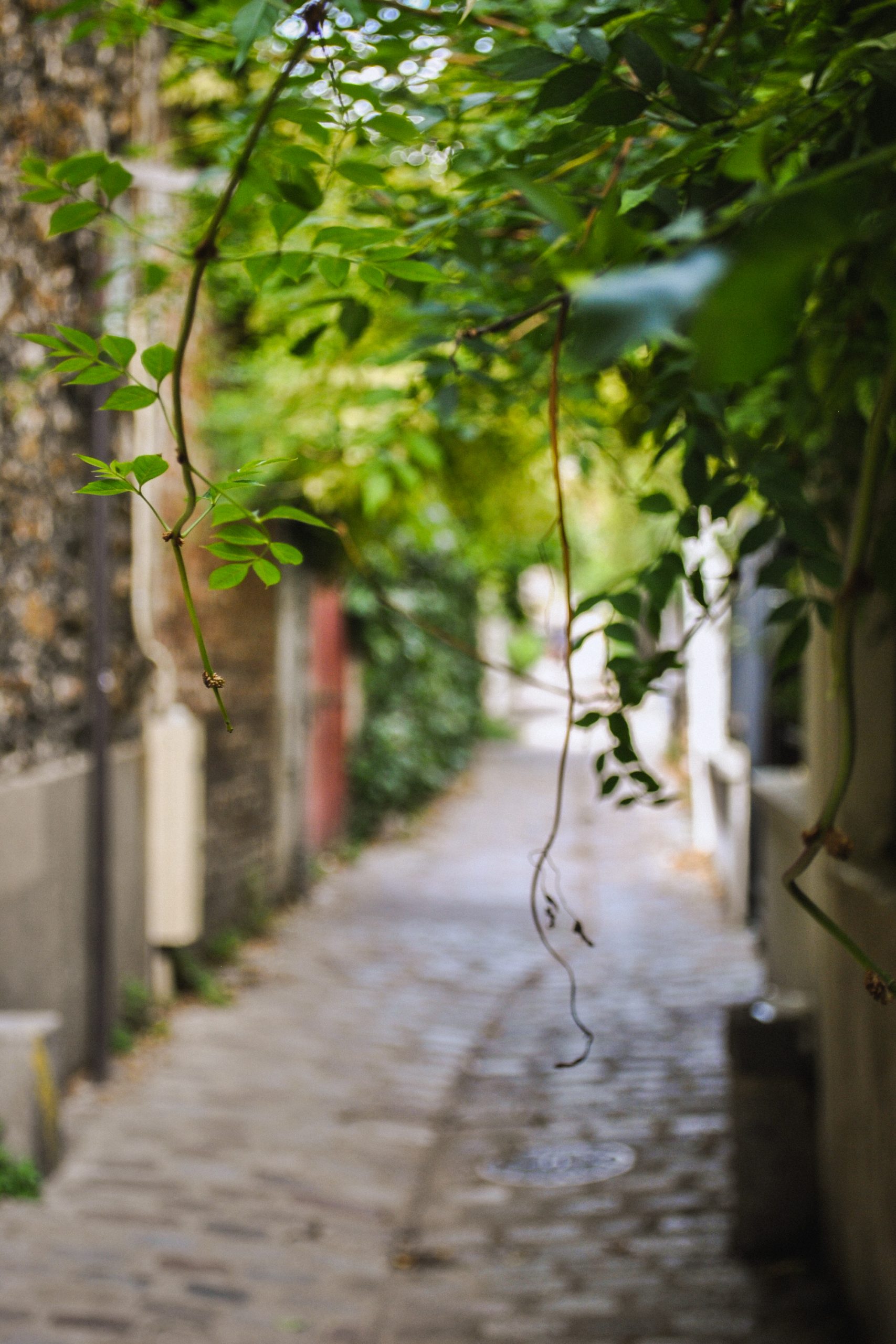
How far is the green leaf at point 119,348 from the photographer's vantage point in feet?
3.78

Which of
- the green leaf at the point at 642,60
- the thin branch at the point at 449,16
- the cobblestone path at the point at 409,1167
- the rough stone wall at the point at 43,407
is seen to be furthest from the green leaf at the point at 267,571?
the rough stone wall at the point at 43,407

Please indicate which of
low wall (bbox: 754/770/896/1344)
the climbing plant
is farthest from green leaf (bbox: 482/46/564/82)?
low wall (bbox: 754/770/896/1344)

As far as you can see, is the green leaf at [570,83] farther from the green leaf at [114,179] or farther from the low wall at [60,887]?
the low wall at [60,887]

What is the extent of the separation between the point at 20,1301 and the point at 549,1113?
217cm

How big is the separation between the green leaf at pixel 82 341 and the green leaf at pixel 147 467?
0.60 ft

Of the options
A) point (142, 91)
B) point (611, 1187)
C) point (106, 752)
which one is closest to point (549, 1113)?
point (611, 1187)

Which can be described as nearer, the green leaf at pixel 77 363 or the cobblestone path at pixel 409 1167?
the green leaf at pixel 77 363

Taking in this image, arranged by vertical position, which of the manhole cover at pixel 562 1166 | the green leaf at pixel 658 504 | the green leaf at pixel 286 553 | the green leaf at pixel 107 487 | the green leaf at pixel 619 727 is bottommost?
the manhole cover at pixel 562 1166

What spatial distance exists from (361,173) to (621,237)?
90 cm

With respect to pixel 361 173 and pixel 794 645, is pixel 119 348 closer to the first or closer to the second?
pixel 361 173

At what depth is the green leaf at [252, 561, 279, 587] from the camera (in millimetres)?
1181

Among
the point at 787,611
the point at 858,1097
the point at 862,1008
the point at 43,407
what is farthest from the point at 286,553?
the point at 43,407

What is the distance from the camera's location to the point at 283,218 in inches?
59.1

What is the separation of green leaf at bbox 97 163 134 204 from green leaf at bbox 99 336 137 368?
1.26 ft
